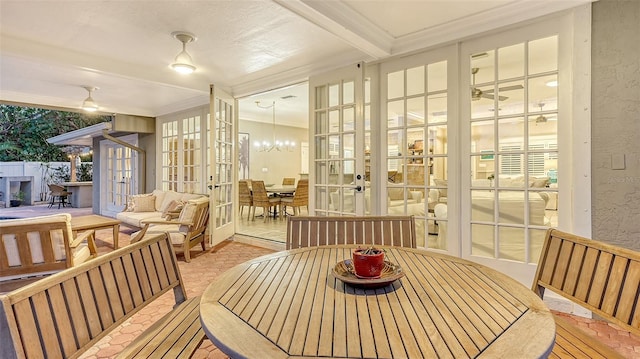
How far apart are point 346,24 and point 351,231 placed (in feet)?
5.72

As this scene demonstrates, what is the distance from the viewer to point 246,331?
2.79ft

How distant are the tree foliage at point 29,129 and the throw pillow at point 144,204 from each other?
9.85m

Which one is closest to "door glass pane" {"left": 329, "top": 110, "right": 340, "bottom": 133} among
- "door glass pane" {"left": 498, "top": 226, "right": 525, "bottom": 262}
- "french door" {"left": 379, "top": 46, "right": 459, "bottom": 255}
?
→ "french door" {"left": 379, "top": 46, "right": 459, "bottom": 255}

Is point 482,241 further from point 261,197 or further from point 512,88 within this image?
point 261,197

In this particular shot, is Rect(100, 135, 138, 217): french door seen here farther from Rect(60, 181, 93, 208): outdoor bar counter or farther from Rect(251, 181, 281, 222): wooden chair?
Rect(60, 181, 93, 208): outdoor bar counter

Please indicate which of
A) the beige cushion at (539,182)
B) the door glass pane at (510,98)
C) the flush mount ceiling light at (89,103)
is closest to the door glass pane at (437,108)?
the door glass pane at (510,98)

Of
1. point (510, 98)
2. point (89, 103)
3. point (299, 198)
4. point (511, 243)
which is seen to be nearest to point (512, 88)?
point (510, 98)

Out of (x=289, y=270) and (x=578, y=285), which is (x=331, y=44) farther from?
(x=578, y=285)

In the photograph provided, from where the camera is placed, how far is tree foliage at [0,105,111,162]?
44.2 ft

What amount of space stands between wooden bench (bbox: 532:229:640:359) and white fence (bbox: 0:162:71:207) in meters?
15.4

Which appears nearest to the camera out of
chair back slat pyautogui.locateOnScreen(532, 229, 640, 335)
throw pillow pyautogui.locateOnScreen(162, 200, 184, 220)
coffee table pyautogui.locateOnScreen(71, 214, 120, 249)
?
chair back slat pyautogui.locateOnScreen(532, 229, 640, 335)

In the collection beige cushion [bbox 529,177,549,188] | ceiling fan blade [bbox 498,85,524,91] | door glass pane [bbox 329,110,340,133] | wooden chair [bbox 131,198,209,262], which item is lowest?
wooden chair [bbox 131,198,209,262]

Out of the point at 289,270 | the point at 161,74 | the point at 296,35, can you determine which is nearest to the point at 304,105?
the point at 161,74

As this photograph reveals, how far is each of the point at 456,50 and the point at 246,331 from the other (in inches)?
118
